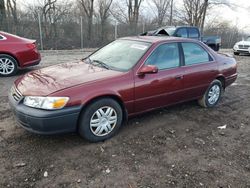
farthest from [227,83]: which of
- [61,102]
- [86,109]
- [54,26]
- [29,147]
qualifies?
[54,26]

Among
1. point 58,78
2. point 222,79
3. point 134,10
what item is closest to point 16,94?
point 58,78

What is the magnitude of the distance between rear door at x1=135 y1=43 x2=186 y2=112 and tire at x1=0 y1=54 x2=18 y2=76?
16.5 ft

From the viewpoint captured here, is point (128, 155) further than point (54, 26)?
No

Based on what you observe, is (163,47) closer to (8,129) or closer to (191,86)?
(191,86)

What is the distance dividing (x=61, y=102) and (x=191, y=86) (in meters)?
2.66

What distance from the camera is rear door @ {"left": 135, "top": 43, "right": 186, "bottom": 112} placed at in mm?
4000

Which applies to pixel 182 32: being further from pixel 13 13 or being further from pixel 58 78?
pixel 13 13

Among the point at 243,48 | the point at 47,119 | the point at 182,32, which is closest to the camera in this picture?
the point at 47,119

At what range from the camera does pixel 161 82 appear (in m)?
4.20

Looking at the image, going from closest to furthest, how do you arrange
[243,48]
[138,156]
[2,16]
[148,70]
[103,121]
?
1. [138,156]
2. [103,121]
3. [148,70]
4. [2,16]
5. [243,48]

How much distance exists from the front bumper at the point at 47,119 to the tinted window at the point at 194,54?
8.10ft

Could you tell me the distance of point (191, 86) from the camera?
4777mm

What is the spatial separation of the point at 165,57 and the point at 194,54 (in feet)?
2.75

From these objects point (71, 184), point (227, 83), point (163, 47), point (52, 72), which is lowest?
point (71, 184)
